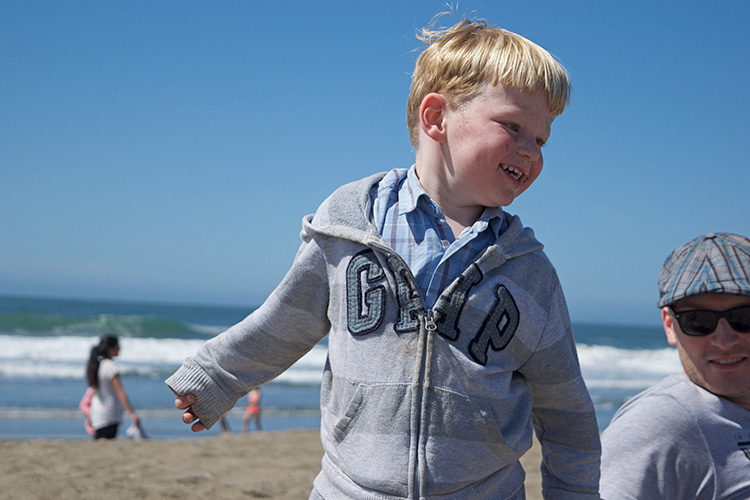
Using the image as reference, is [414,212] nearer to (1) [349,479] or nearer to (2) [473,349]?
(2) [473,349]

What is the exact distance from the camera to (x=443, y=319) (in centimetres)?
166

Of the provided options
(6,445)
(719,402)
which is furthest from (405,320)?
(6,445)

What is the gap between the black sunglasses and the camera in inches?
81.0

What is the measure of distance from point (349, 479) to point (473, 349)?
0.46m

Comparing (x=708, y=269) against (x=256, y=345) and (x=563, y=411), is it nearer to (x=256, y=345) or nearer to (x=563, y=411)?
(x=563, y=411)

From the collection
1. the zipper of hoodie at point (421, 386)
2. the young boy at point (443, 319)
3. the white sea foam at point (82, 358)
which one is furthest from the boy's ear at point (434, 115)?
the white sea foam at point (82, 358)

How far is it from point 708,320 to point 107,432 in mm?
7768

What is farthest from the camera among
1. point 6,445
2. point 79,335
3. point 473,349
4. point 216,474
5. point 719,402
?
point 79,335

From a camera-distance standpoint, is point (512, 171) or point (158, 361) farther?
point (158, 361)

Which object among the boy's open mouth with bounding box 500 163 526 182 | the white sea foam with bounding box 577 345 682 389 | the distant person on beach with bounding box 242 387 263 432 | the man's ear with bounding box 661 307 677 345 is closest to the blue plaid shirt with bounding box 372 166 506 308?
the boy's open mouth with bounding box 500 163 526 182

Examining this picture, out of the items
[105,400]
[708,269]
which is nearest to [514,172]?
[708,269]

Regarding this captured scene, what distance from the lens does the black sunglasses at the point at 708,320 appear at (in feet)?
6.75

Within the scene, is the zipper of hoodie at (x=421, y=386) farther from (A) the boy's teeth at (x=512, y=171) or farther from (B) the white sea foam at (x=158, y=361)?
(B) the white sea foam at (x=158, y=361)

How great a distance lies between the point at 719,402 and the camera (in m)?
2.06
